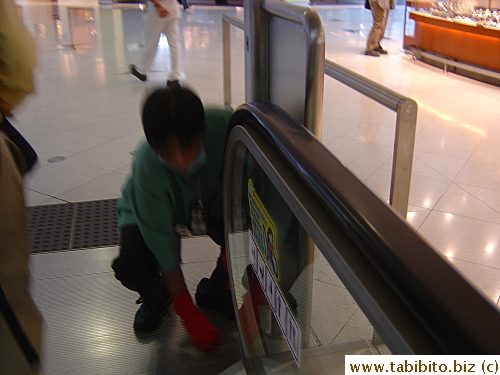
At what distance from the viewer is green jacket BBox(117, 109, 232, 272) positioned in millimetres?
1372

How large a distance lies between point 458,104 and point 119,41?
550cm

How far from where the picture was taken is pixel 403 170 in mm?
1275

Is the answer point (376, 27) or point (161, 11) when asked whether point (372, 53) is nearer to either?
point (376, 27)

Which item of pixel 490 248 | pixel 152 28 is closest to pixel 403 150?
pixel 490 248

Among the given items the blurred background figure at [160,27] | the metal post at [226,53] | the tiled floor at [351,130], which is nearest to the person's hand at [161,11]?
the blurred background figure at [160,27]

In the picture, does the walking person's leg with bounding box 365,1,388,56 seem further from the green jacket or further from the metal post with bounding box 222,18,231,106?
the green jacket

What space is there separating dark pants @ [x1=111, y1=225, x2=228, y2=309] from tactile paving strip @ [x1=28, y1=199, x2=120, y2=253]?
0.62 meters

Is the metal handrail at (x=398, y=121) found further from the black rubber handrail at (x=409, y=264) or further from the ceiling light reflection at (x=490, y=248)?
the ceiling light reflection at (x=490, y=248)

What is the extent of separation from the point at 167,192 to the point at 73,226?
1.10 m

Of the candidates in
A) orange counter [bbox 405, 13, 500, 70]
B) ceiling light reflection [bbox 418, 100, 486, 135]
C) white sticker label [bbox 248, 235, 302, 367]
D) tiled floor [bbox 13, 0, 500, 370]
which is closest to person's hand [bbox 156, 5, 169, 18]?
tiled floor [bbox 13, 0, 500, 370]

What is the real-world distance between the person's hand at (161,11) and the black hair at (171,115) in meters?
3.98

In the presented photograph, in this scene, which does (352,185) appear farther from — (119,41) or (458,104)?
(119,41)

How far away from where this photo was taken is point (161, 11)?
4.87m

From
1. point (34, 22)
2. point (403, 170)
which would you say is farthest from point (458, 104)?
point (34, 22)
